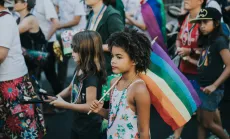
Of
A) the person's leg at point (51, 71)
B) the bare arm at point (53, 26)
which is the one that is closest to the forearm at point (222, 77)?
the bare arm at point (53, 26)

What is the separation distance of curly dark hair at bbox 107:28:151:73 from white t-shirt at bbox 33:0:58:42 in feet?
11.0

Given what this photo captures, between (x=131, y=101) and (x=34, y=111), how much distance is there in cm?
168

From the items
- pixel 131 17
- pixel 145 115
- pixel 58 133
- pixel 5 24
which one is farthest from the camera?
pixel 131 17

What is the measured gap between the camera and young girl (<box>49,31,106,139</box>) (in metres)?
3.88

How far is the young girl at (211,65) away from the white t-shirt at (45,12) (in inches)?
89.3

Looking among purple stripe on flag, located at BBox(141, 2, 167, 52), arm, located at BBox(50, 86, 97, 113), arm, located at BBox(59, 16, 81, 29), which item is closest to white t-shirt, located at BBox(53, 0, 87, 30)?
arm, located at BBox(59, 16, 81, 29)

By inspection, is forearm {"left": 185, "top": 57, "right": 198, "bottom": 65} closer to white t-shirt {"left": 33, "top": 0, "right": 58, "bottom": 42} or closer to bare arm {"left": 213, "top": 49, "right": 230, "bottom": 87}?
bare arm {"left": 213, "top": 49, "right": 230, "bottom": 87}

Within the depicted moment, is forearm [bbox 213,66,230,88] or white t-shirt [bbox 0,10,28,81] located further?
forearm [bbox 213,66,230,88]

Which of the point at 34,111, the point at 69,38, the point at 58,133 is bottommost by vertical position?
the point at 58,133

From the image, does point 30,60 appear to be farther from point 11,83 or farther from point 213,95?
point 213,95

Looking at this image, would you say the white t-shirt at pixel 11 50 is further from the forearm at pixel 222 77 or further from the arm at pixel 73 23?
the arm at pixel 73 23

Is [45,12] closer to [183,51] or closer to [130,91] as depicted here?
[183,51]

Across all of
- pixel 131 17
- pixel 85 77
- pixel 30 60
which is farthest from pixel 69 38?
pixel 131 17

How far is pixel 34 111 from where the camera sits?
479cm
